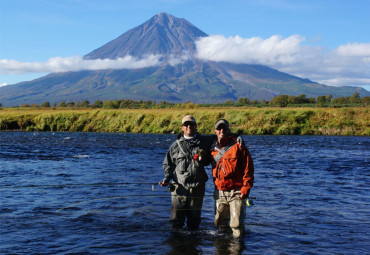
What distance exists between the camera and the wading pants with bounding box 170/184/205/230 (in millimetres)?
6535

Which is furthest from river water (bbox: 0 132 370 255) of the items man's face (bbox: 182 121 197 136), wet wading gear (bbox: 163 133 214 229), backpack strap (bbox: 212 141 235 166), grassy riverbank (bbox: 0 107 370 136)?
grassy riverbank (bbox: 0 107 370 136)

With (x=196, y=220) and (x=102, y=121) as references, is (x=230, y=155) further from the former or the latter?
(x=102, y=121)

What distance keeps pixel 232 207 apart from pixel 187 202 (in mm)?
745

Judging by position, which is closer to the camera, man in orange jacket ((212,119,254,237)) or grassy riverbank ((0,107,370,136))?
man in orange jacket ((212,119,254,237))

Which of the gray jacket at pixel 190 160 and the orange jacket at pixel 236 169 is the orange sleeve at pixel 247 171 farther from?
the gray jacket at pixel 190 160

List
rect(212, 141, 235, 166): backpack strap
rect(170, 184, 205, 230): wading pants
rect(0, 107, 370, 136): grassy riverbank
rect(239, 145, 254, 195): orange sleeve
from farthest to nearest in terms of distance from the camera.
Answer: rect(0, 107, 370, 136): grassy riverbank, rect(170, 184, 205, 230): wading pants, rect(212, 141, 235, 166): backpack strap, rect(239, 145, 254, 195): orange sleeve

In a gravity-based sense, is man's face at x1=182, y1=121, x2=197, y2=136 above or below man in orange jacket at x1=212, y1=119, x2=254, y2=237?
above

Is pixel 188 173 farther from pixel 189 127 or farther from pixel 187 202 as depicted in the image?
pixel 189 127

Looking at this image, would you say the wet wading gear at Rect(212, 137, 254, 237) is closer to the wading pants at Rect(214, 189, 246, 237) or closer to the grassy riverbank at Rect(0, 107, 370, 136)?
the wading pants at Rect(214, 189, 246, 237)

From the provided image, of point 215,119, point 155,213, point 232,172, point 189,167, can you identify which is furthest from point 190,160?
point 215,119

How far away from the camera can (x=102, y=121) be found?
41875mm

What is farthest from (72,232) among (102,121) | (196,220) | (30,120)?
(30,120)

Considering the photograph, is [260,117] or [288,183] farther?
[260,117]

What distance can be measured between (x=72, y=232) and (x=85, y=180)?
557 centimetres
